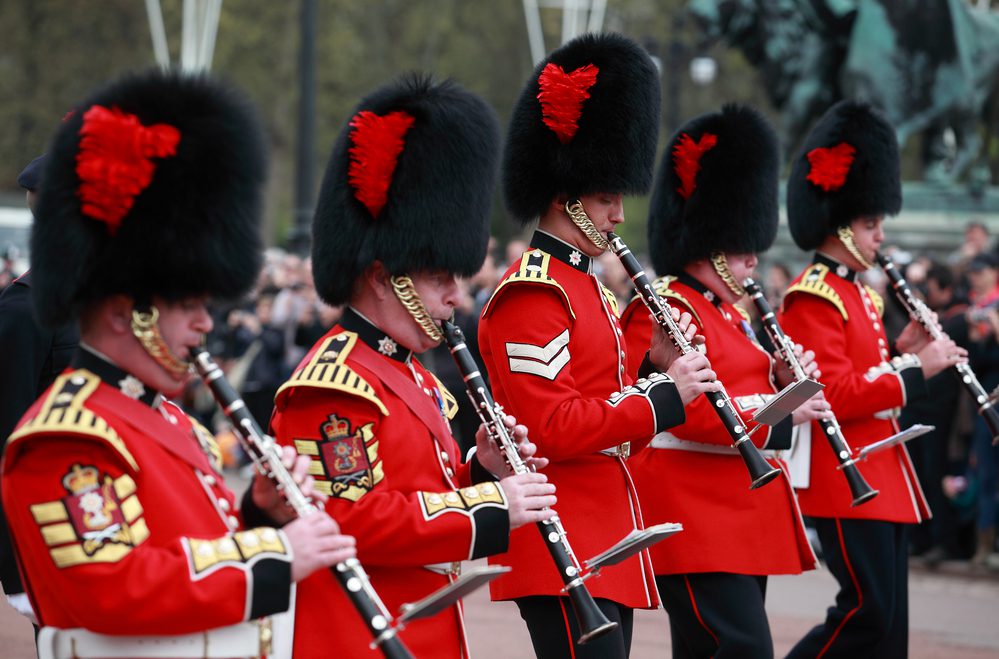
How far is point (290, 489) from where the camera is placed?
293 cm

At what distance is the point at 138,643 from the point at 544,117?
90.6 inches

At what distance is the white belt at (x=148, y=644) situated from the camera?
9.12ft

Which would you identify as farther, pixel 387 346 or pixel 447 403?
pixel 447 403

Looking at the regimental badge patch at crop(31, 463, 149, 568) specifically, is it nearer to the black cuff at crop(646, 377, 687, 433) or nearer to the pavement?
the black cuff at crop(646, 377, 687, 433)

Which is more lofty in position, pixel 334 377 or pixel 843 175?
pixel 843 175

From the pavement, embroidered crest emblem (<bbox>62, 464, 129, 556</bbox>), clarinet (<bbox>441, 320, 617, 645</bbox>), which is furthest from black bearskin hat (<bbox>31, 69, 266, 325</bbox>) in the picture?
the pavement

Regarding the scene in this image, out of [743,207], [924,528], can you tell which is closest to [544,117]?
[743,207]

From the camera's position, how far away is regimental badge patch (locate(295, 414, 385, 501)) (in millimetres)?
3316

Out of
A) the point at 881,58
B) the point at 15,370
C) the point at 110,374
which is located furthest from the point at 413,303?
the point at 881,58

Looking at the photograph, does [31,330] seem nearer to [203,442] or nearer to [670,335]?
[203,442]

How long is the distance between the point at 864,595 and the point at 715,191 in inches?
61.8

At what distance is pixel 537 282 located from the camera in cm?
413

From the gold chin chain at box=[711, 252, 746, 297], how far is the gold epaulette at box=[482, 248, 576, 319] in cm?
101

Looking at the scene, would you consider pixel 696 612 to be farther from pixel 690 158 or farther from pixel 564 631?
pixel 690 158
